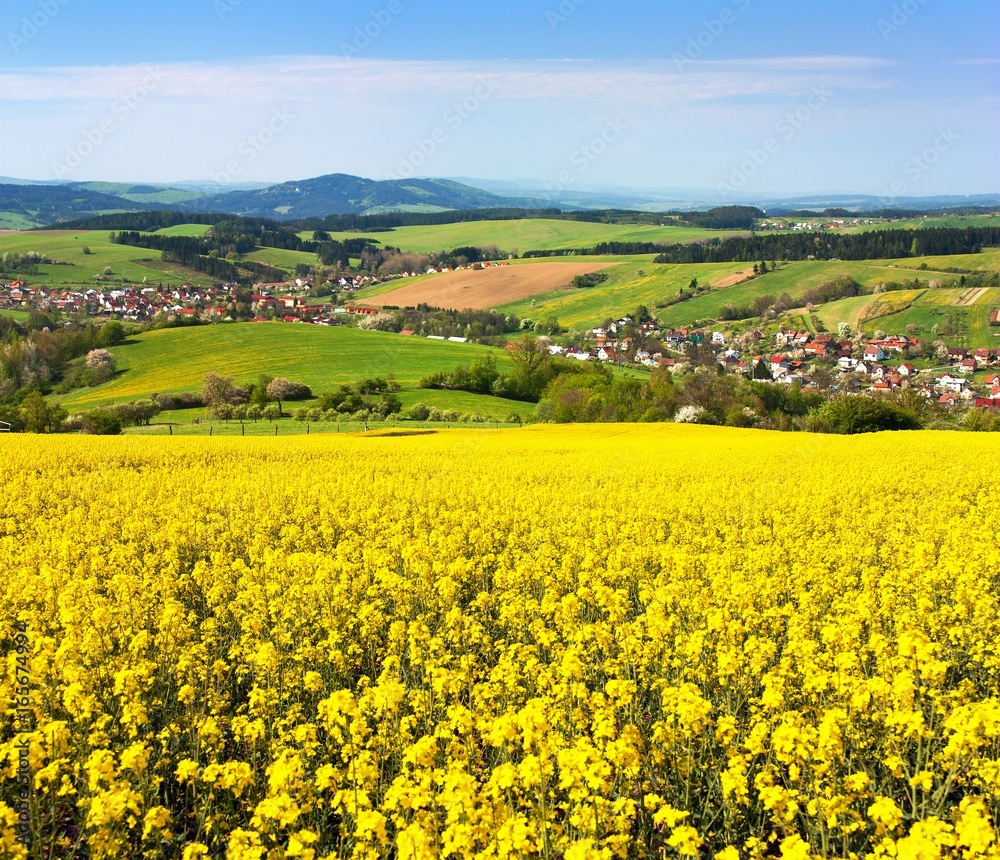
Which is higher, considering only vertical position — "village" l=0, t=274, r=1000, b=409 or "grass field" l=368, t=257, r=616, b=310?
"grass field" l=368, t=257, r=616, b=310

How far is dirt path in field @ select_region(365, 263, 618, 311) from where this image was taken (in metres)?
154

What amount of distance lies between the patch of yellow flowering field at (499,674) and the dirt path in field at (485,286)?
132796 mm

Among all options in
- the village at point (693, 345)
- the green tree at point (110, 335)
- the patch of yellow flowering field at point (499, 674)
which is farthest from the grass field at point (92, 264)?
the patch of yellow flowering field at point (499, 674)

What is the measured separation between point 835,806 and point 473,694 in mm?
3722

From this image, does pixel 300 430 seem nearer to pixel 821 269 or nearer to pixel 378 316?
pixel 378 316

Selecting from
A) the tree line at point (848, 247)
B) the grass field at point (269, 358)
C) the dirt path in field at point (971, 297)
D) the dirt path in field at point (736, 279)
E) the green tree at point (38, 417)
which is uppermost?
the tree line at point (848, 247)

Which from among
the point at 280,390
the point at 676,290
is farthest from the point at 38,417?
the point at 676,290

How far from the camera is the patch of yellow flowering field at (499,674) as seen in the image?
5.64 m

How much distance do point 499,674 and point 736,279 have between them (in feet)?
559

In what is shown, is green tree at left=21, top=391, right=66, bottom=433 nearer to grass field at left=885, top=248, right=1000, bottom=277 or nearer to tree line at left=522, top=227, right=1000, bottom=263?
grass field at left=885, top=248, right=1000, bottom=277

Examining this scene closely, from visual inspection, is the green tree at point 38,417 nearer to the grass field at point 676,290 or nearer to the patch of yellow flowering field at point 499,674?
the patch of yellow flowering field at point 499,674


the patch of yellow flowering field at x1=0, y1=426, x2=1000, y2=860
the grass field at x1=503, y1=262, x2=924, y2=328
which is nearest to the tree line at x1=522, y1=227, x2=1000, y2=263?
the grass field at x1=503, y1=262, x2=924, y2=328

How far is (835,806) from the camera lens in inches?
219

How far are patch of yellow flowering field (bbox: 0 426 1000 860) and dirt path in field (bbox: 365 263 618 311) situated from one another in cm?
13280
